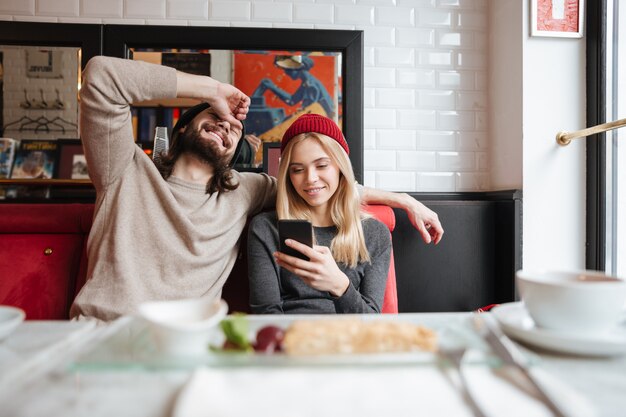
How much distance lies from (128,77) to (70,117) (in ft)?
3.92

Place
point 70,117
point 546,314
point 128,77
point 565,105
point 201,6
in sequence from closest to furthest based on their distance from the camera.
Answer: point 546,314 < point 128,77 < point 565,105 < point 201,6 < point 70,117

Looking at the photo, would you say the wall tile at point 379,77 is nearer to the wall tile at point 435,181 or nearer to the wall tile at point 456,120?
the wall tile at point 456,120

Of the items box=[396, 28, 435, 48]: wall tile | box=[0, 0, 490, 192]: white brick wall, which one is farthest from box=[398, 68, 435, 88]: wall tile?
box=[396, 28, 435, 48]: wall tile

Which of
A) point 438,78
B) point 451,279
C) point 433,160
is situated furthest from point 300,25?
point 451,279

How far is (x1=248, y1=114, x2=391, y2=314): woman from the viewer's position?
1.38 m

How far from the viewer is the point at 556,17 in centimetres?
199

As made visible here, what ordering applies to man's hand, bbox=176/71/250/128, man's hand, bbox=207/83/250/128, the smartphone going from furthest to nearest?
man's hand, bbox=207/83/250/128, man's hand, bbox=176/71/250/128, the smartphone

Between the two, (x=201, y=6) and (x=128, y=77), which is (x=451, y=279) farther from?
(x=201, y=6)

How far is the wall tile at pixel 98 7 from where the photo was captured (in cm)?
211

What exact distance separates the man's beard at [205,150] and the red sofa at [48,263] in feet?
1.08

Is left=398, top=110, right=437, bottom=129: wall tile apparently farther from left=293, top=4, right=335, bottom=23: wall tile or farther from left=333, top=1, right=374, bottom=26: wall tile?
left=293, top=4, right=335, bottom=23: wall tile

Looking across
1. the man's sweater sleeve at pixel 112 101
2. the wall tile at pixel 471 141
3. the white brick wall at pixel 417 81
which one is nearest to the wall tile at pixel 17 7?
the white brick wall at pixel 417 81

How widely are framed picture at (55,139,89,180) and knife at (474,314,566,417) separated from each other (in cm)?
220

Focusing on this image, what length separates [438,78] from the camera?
2.26 meters
